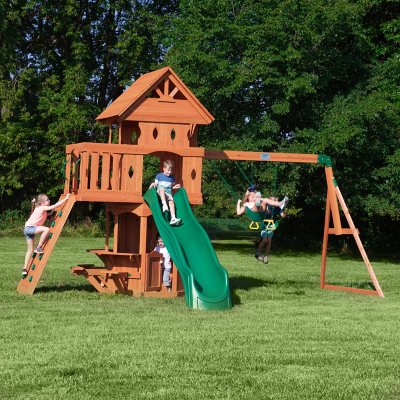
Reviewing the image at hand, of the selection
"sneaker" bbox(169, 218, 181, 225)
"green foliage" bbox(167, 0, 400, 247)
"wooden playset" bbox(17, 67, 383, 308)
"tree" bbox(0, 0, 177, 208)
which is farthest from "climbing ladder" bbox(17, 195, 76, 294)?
"tree" bbox(0, 0, 177, 208)

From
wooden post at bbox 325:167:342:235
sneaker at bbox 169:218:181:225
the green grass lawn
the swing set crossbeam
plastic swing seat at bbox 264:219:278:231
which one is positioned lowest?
the green grass lawn

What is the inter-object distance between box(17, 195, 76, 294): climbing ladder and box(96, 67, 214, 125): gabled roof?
2.00 metres

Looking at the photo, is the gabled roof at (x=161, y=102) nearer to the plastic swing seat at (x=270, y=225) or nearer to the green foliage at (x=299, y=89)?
the plastic swing seat at (x=270, y=225)

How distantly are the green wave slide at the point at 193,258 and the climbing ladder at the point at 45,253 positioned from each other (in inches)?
57.5

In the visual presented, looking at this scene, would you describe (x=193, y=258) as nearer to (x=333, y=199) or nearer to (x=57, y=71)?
(x=333, y=199)

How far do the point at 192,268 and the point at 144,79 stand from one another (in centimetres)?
456

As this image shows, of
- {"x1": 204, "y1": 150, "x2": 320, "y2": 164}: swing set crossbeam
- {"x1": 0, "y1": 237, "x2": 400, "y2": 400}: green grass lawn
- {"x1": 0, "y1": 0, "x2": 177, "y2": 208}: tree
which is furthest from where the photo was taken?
{"x1": 0, "y1": 0, "x2": 177, "y2": 208}: tree

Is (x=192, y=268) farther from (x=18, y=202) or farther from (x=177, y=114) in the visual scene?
(x=18, y=202)

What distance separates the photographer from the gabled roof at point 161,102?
16297mm

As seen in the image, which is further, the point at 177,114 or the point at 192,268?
the point at 177,114

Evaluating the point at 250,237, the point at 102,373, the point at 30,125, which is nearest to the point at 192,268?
the point at 102,373

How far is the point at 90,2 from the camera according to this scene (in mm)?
40031

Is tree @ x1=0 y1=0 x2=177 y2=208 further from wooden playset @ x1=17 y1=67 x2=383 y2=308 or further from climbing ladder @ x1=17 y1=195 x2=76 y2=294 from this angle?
climbing ladder @ x1=17 y1=195 x2=76 y2=294

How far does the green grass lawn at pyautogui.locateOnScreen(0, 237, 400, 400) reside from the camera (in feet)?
25.6
